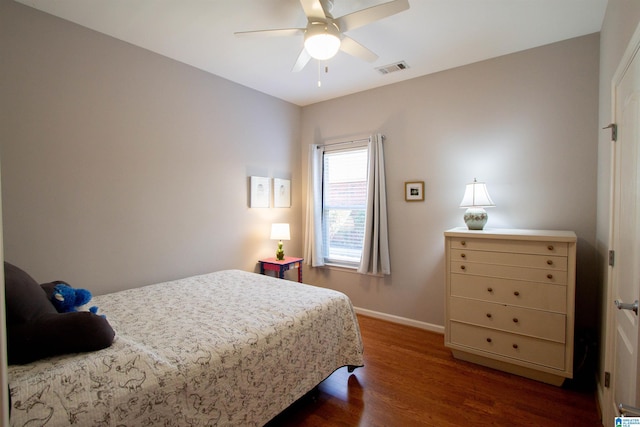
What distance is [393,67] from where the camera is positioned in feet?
10.2

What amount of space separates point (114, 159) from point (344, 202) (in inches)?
99.5

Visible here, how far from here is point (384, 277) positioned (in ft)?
12.1

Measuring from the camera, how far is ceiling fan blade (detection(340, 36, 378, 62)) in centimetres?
217

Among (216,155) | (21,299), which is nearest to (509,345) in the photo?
(21,299)

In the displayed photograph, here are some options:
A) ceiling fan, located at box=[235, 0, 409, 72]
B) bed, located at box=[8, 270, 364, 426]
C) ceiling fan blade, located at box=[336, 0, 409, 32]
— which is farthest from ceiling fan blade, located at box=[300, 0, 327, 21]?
bed, located at box=[8, 270, 364, 426]

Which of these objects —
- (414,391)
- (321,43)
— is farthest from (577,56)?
(414,391)

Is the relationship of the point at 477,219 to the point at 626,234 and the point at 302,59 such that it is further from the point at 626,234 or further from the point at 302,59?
the point at 302,59

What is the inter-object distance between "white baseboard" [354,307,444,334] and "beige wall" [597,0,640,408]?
4.51ft

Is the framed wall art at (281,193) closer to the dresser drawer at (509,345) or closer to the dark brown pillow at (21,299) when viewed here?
the dresser drawer at (509,345)

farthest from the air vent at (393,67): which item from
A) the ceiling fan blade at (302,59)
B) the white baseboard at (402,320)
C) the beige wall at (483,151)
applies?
the white baseboard at (402,320)

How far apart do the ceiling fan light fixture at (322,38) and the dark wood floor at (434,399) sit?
95.4 inches

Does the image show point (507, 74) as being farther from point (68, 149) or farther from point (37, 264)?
point (37, 264)

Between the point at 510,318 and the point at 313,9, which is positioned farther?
the point at 510,318

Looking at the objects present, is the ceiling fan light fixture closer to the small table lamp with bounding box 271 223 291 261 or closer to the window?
the window
